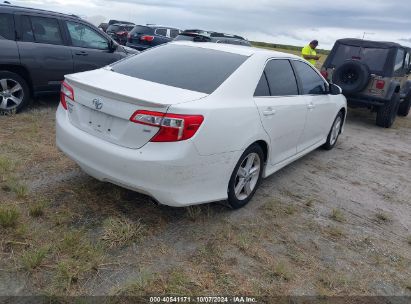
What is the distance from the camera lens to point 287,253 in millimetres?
3273

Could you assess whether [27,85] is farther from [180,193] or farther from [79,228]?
[180,193]

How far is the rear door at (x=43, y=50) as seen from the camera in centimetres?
618

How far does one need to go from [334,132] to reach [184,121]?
4.31 m

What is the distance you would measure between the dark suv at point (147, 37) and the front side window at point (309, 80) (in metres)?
9.63

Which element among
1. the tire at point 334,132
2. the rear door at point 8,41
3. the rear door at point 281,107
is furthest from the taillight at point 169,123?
the rear door at point 8,41

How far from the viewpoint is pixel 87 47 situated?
23.5ft

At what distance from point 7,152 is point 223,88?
9.64 feet

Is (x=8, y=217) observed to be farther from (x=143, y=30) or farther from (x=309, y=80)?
(x=143, y=30)

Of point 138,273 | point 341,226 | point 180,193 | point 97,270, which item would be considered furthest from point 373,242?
point 97,270

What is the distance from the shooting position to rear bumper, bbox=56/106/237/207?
296 cm

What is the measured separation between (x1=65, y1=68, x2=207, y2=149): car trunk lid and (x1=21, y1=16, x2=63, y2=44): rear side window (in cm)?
338

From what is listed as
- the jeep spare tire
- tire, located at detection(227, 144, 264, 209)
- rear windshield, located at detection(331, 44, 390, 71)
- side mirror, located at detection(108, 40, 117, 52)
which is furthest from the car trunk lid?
rear windshield, located at detection(331, 44, 390, 71)

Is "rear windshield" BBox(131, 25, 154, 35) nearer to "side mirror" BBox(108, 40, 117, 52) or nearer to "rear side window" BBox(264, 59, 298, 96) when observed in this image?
"side mirror" BBox(108, 40, 117, 52)

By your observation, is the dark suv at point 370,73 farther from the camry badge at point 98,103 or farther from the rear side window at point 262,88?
the camry badge at point 98,103
